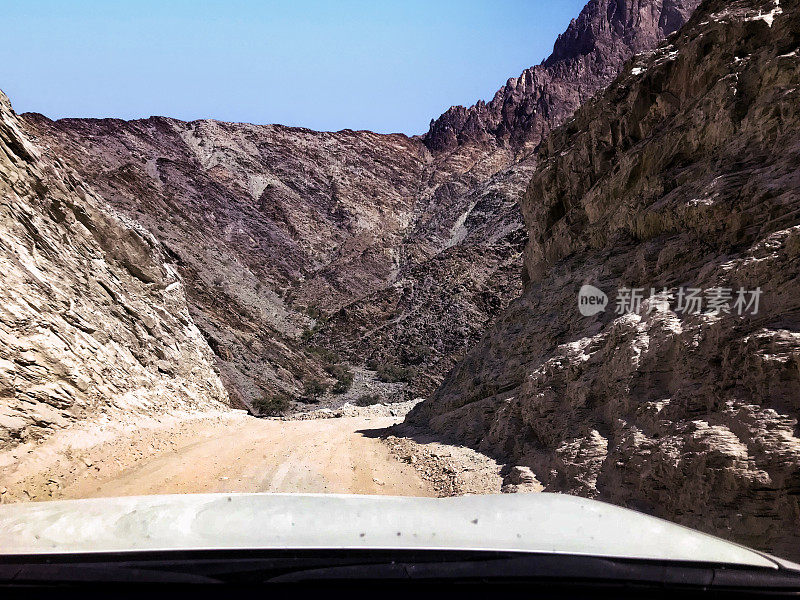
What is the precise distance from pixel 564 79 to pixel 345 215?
61.7m

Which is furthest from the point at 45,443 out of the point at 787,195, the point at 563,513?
the point at 787,195

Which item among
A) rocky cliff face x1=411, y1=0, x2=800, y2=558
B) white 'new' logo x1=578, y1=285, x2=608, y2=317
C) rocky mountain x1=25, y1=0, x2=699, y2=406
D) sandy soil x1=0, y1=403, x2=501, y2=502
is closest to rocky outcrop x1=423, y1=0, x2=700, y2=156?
Result: rocky mountain x1=25, y1=0, x2=699, y2=406

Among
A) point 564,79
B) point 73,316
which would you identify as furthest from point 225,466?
point 564,79

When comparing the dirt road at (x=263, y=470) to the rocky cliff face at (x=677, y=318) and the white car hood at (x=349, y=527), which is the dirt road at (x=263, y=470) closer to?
the rocky cliff face at (x=677, y=318)

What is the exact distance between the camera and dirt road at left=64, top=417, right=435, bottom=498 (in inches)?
286

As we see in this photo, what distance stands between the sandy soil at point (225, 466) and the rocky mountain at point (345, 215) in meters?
15.3

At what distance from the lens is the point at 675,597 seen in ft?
5.14

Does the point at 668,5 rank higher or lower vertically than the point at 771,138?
higher

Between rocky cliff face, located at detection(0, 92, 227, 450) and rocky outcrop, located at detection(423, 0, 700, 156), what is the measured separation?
86.9 m

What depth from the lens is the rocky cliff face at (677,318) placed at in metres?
4.38

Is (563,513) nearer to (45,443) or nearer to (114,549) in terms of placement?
(114,549)

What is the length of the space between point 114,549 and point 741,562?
2.06 metres

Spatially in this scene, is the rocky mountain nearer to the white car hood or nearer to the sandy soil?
the sandy soil

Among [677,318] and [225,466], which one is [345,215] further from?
[677,318]
